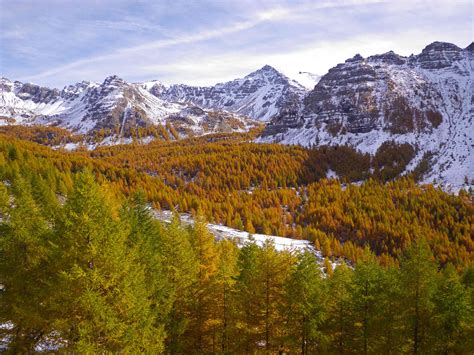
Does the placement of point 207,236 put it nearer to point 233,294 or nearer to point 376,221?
point 233,294

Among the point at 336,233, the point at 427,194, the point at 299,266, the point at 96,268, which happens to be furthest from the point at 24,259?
the point at 427,194

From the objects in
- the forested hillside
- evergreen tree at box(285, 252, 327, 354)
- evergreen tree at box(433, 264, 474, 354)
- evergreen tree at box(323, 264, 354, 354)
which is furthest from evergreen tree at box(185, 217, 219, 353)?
evergreen tree at box(433, 264, 474, 354)

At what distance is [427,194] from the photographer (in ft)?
515

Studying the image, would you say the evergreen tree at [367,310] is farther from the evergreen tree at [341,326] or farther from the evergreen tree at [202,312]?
the evergreen tree at [202,312]

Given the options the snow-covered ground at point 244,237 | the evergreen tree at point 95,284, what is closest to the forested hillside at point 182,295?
the evergreen tree at point 95,284

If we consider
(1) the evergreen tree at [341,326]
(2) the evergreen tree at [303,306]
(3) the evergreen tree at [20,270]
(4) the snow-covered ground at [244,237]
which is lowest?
(4) the snow-covered ground at [244,237]

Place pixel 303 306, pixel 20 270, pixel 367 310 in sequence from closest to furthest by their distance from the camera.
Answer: pixel 20 270, pixel 303 306, pixel 367 310

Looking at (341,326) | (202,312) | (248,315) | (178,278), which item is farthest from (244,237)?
(248,315)

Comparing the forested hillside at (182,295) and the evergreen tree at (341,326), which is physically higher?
the forested hillside at (182,295)

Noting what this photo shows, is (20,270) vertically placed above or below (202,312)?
above

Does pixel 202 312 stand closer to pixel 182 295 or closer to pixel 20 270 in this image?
pixel 182 295

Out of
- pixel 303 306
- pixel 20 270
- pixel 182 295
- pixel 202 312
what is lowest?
pixel 202 312

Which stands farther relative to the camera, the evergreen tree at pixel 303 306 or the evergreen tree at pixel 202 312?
the evergreen tree at pixel 202 312

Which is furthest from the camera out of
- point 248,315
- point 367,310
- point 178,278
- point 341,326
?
point 178,278
